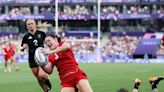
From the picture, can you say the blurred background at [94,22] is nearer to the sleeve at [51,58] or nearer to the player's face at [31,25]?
the player's face at [31,25]

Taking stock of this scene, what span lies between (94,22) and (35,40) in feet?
166

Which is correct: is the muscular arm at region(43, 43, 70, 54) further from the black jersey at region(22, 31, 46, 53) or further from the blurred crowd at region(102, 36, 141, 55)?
the blurred crowd at region(102, 36, 141, 55)

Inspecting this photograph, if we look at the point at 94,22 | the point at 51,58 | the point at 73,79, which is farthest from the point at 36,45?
the point at 94,22

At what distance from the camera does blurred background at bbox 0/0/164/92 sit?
202ft

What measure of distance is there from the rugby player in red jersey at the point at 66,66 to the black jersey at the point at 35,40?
479 cm

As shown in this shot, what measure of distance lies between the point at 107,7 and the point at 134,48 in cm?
824

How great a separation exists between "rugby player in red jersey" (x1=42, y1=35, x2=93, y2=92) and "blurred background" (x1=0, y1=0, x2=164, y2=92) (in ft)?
155

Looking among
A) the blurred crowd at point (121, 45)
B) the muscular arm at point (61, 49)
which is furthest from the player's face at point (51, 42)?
the blurred crowd at point (121, 45)

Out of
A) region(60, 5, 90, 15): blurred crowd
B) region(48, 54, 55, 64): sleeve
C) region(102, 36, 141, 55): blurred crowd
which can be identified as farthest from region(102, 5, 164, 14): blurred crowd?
region(48, 54, 55, 64): sleeve

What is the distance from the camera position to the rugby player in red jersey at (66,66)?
12242mm

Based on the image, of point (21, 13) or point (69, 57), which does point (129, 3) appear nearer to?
point (21, 13)

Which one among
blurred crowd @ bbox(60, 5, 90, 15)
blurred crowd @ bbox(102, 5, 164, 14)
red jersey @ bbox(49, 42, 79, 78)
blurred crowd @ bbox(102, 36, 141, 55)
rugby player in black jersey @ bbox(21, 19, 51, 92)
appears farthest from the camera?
blurred crowd @ bbox(60, 5, 90, 15)

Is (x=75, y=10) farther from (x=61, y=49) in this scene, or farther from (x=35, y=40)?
(x=61, y=49)

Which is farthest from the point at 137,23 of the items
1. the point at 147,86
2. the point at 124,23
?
the point at 147,86
